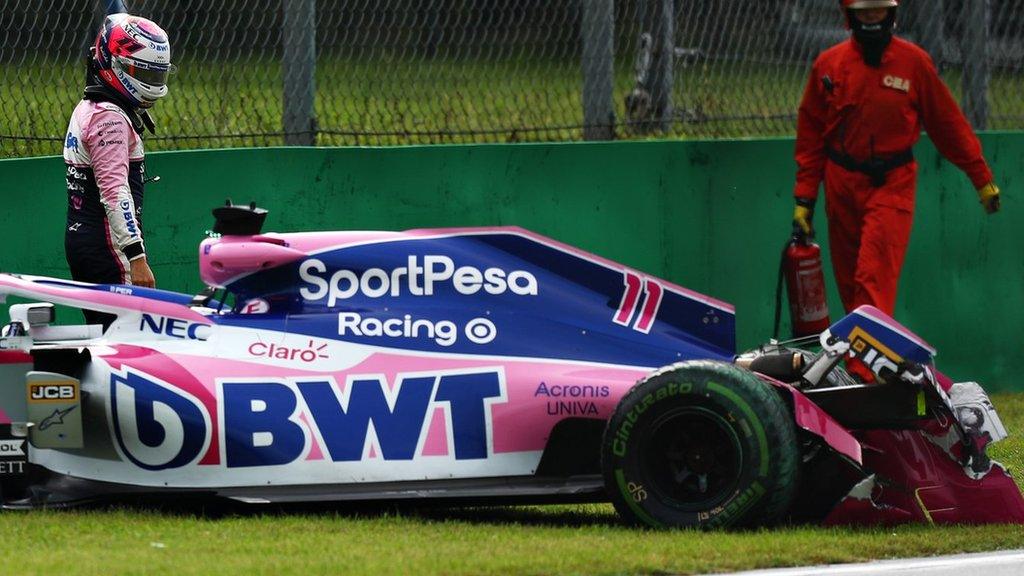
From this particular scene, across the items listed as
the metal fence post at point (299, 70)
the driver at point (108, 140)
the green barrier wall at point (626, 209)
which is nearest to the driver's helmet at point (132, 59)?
the driver at point (108, 140)

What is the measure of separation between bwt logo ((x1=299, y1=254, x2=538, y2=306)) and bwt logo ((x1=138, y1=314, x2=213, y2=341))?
0.40 meters

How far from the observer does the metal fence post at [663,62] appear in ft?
33.5

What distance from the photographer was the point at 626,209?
32.3 ft

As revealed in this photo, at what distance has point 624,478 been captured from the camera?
250 inches

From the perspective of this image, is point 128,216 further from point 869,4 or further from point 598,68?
point 869,4

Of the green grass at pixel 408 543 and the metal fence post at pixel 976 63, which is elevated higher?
the metal fence post at pixel 976 63

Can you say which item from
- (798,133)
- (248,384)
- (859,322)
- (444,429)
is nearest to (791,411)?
(859,322)

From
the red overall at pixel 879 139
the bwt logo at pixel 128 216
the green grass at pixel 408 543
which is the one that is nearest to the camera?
the green grass at pixel 408 543

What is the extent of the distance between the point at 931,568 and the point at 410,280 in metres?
2.20

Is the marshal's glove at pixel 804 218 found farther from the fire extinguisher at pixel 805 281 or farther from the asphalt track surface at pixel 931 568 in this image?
the asphalt track surface at pixel 931 568

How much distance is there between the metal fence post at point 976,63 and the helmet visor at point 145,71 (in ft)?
18.0

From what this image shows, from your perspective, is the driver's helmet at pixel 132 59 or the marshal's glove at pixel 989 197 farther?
the marshal's glove at pixel 989 197

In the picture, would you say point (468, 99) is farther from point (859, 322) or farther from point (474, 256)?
point (859, 322)

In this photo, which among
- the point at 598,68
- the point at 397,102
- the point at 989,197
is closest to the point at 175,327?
the point at 397,102
